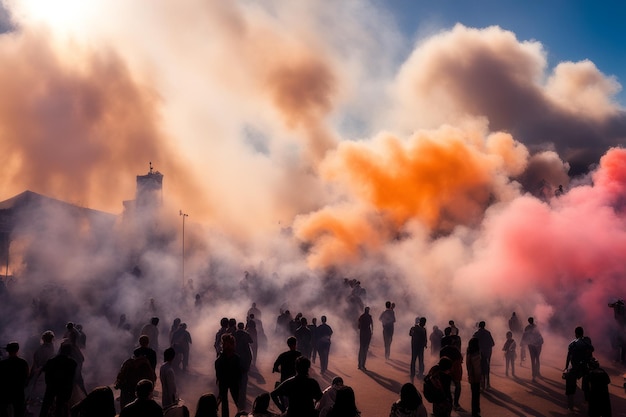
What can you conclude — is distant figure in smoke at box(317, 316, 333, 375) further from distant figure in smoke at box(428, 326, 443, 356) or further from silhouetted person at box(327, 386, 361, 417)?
silhouetted person at box(327, 386, 361, 417)

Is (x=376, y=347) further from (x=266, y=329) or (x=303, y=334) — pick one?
(x=303, y=334)

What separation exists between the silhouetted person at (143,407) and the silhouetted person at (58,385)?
2.86 metres

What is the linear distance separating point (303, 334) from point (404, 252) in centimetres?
1491

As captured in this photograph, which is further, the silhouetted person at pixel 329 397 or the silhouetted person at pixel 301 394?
the silhouetted person at pixel 329 397

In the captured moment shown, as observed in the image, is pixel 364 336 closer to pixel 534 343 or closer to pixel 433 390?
pixel 534 343

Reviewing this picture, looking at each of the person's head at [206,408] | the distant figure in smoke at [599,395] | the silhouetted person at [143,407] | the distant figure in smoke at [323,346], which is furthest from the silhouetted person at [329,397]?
the distant figure in smoke at [323,346]

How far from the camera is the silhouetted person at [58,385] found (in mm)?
7410

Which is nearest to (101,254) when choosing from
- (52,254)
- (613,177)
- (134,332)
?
(52,254)

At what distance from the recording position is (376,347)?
17938 millimetres

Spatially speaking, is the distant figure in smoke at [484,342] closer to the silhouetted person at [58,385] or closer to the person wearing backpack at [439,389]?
the person wearing backpack at [439,389]

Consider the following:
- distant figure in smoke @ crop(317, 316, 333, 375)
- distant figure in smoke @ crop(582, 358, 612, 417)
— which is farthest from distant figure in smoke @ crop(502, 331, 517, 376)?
distant figure in smoke @ crop(582, 358, 612, 417)

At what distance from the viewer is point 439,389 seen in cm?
657

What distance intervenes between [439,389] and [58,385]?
5374 millimetres

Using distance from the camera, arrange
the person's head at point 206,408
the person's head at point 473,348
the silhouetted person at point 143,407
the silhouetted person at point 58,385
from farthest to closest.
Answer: the person's head at point 473,348
the silhouetted person at point 58,385
the person's head at point 206,408
the silhouetted person at point 143,407
